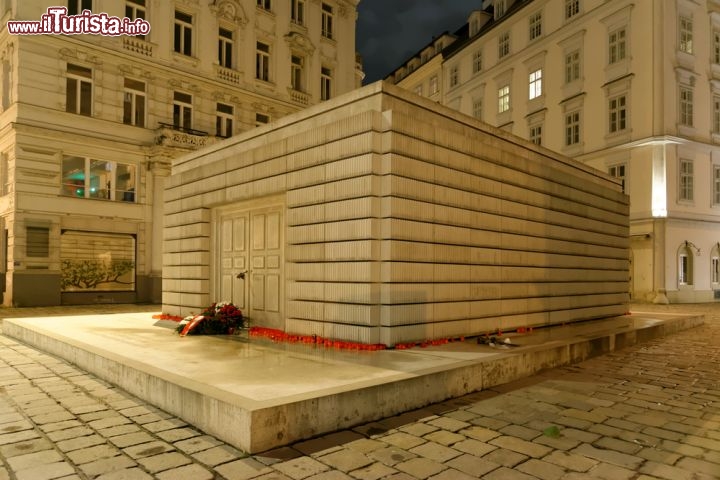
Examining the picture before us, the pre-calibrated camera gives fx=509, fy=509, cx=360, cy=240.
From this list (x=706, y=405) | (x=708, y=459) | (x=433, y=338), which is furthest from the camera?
(x=433, y=338)

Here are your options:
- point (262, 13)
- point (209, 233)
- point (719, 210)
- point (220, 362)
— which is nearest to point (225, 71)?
point (262, 13)

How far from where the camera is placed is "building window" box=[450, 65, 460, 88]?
132 ft

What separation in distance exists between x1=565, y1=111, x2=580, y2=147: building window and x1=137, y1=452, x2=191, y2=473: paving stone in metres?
30.0

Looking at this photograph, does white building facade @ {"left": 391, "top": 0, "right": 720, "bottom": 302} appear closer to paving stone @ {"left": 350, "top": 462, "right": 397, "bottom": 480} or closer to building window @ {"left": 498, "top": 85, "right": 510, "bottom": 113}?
building window @ {"left": 498, "top": 85, "right": 510, "bottom": 113}

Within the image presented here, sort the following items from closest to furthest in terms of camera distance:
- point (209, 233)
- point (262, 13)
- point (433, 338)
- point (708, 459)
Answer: point (708, 459) → point (433, 338) → point (209, 233) → point (262, 13)

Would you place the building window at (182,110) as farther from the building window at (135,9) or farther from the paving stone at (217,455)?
the paving stone at (217,455)

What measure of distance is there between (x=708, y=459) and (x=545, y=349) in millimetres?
3449

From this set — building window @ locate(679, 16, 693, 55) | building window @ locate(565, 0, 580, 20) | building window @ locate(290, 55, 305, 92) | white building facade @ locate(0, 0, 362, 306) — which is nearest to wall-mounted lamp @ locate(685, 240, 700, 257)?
building window @ locate(679, 16, 693, 55)

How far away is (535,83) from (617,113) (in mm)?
6727

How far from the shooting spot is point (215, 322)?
30.7ft

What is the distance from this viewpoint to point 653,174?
1005 inches

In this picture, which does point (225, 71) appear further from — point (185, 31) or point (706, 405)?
point (706, 405)

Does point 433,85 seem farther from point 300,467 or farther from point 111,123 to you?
point 300,467

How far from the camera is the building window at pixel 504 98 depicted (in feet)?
114
